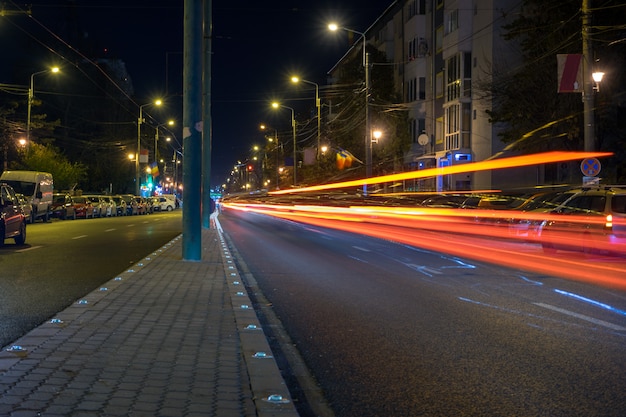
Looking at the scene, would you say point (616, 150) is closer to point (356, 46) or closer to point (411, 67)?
point (411, 67)

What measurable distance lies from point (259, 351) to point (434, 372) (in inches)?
63.2

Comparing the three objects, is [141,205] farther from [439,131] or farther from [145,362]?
[145,362]

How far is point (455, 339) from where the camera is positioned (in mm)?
7203

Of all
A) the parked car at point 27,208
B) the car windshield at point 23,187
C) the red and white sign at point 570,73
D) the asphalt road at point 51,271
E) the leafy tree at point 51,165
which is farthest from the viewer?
the leafy tree at point 51,165

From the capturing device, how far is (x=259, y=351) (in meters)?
6.19

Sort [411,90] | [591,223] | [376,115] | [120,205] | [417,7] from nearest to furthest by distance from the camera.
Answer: [591,223] < [417,7] < [411,90] < [376,115] < [120,205]

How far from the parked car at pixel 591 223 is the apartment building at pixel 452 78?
60.2 feet

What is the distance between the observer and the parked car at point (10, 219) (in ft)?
55.8

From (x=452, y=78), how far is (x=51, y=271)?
3435cm

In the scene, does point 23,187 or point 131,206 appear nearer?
point 23,187

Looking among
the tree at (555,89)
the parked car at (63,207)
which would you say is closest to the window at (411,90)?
the tree at (555,89)

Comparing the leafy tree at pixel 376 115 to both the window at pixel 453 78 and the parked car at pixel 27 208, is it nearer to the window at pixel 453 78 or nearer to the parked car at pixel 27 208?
the window at pixel 453 78

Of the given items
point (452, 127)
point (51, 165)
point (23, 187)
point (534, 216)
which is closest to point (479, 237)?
point (534, 216)

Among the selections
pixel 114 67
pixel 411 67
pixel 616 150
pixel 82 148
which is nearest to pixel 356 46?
pixel 411 67
